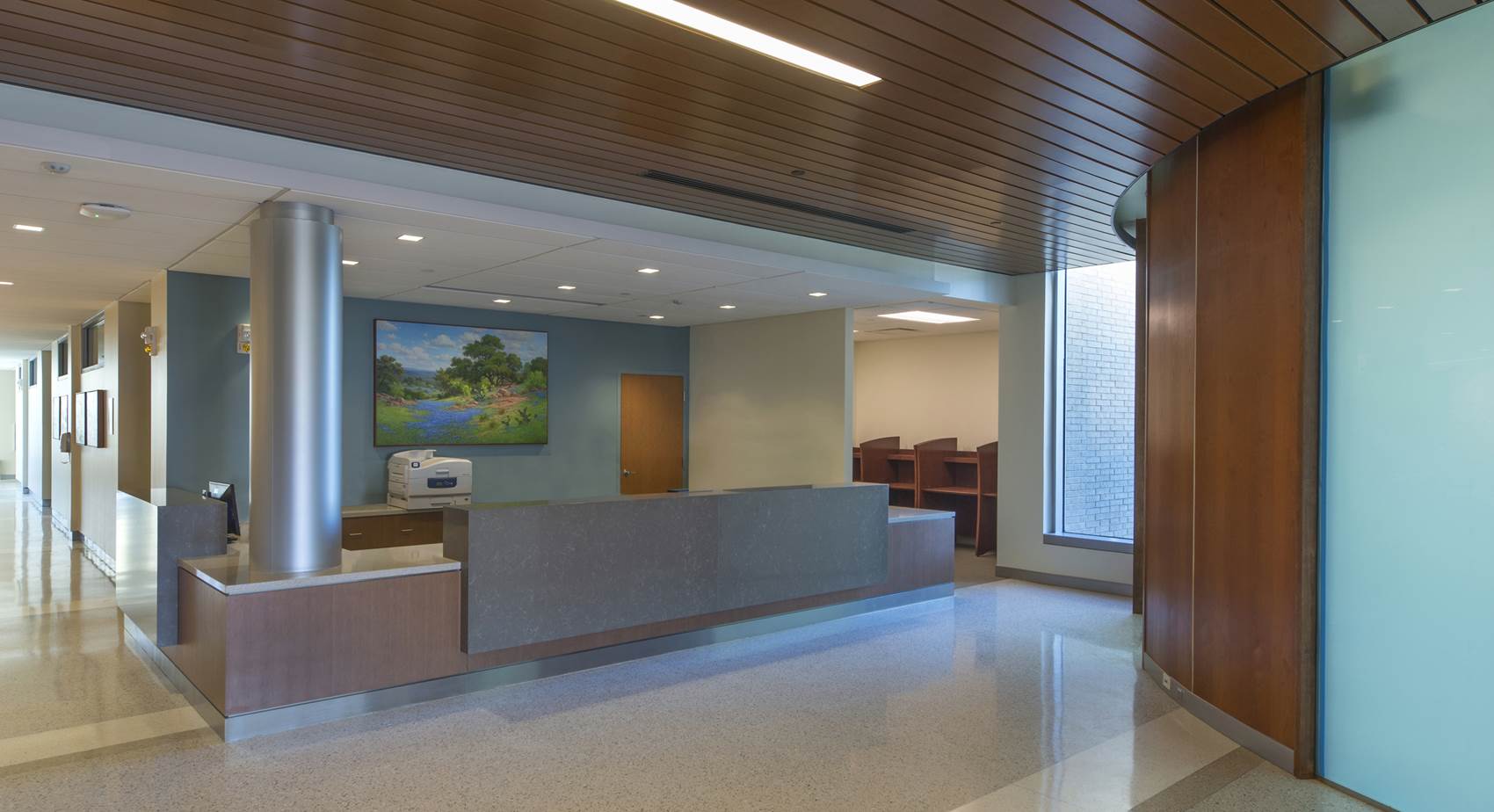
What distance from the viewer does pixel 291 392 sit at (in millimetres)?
4320

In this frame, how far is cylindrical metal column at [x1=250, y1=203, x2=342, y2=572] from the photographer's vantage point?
14.1ft

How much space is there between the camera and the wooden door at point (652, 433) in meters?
9.84

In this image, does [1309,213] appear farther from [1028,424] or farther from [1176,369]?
[1028,424]

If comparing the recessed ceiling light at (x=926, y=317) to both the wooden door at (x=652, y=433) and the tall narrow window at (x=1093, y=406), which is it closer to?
the tall narrow window at (x=1093, y=406)

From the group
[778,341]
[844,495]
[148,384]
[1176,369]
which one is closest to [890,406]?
[778,341]

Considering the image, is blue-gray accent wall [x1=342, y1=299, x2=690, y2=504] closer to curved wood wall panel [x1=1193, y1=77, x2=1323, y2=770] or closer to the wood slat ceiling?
the wood slat ceiling

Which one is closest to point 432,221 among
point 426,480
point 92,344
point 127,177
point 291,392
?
point 291,392

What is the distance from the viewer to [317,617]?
412 centimetres

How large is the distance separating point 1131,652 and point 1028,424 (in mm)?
2897

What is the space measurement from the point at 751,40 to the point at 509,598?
3.03m

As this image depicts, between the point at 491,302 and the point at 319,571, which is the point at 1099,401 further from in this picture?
the point at 319,571

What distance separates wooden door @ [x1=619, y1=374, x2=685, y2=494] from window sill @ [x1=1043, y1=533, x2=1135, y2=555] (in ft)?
13.8

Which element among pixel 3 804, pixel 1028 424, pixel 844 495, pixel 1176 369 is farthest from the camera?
pixel 1028 424

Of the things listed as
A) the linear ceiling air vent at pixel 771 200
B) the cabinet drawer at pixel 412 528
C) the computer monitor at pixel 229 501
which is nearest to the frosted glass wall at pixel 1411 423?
the linear ceiling air vent at pixel 771 200
